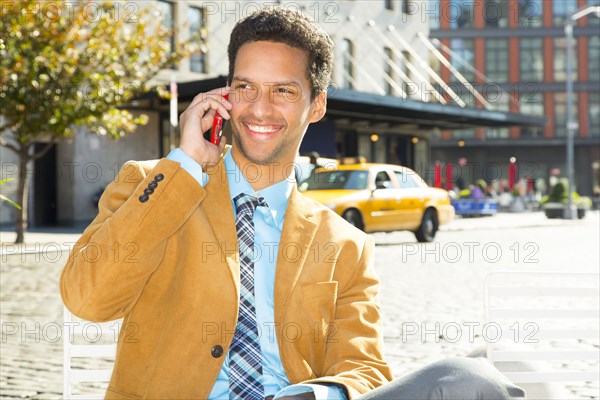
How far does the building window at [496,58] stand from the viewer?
6512cm

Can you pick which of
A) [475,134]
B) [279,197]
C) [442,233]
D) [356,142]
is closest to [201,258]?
[279,197]

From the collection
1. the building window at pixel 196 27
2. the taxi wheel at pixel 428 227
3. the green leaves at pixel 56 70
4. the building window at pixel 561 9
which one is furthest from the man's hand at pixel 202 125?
the building window at pixel 561 9

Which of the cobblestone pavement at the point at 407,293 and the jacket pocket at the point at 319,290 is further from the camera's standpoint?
the cobblestone pavement at the point at 407,293

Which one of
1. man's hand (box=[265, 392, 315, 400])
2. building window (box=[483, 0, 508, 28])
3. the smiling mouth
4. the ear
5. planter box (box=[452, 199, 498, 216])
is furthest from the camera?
building window (box=[483, 0, 508, 28])

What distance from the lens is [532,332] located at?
3.33 m

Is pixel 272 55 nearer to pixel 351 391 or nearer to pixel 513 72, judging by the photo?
pixel 351 391

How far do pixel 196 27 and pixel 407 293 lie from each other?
20883mm

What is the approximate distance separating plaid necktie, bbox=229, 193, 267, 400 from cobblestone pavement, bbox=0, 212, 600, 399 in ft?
5.32

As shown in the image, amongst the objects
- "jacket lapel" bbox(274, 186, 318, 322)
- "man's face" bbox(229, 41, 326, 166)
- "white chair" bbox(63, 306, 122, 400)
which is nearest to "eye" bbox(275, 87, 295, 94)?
"man's face" bbox(229, 41, 326, 166)

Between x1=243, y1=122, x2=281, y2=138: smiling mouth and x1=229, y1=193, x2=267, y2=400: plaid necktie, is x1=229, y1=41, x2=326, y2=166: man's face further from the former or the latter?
x1=229, y1=193, x2=267, y2=400: plaid necktie

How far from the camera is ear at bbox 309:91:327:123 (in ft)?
9.37

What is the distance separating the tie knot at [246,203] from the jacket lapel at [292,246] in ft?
0.31

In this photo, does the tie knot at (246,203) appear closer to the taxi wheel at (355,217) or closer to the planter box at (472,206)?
the taxi wheel at (355,217)

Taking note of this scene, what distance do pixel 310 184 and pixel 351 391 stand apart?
15.8 m
